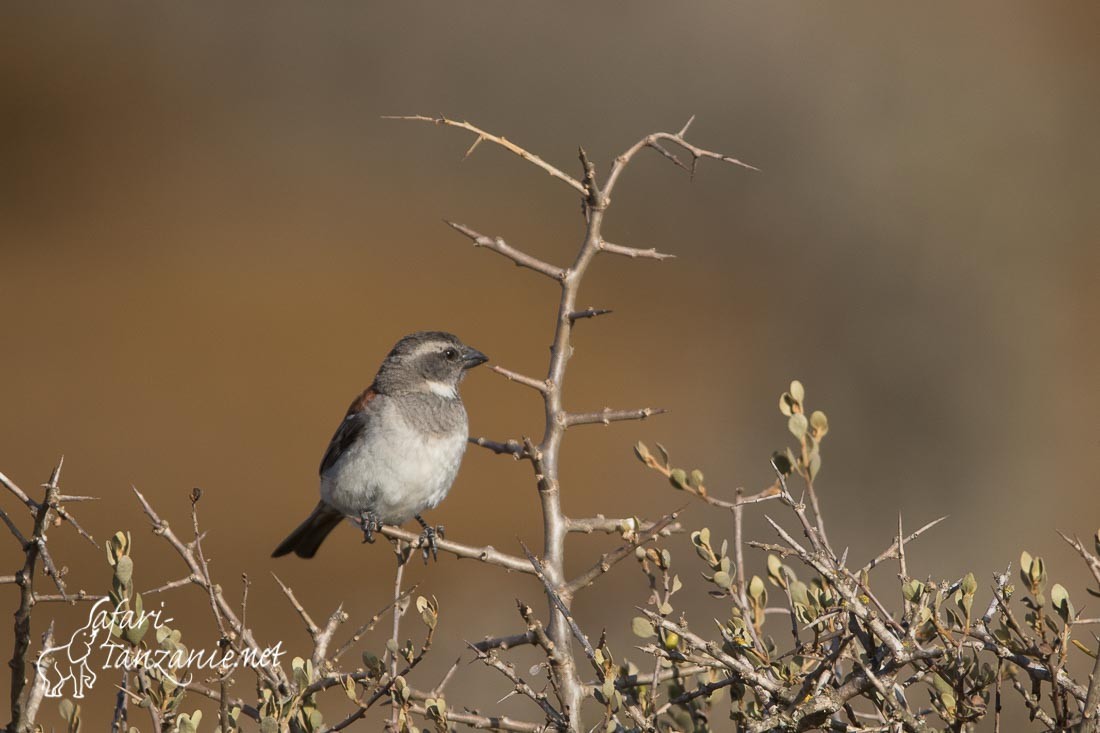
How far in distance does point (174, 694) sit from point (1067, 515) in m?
10.5

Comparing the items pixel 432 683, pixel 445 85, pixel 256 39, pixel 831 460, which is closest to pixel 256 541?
pixel 432 683

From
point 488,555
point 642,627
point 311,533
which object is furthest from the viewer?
point 311,533

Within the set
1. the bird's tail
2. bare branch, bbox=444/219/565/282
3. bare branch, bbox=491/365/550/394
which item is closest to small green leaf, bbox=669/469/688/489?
bare branch, bbox=491/365/550/394

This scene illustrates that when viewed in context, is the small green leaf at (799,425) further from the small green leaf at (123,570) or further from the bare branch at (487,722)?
the small green leaf at (123,570)

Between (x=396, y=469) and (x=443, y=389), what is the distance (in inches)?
26.4

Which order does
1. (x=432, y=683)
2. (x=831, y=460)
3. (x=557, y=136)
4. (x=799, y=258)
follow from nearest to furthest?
(x=432, y=683) → (x=831, y=460) → (x=799, y=258) → (x=557, y=136)

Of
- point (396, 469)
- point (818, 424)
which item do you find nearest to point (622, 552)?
point (818, 424)

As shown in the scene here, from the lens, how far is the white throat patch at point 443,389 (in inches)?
228

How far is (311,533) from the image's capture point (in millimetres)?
6242

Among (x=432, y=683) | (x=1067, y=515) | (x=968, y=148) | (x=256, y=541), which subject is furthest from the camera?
(x=968, y=148)

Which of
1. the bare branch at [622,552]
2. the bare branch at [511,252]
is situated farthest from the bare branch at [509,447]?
the bare branch at [511,252]

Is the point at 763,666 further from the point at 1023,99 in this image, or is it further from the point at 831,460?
the point at 1023,99

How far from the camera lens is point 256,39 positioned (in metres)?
23.1

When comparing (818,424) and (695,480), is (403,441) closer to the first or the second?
(695,480)
